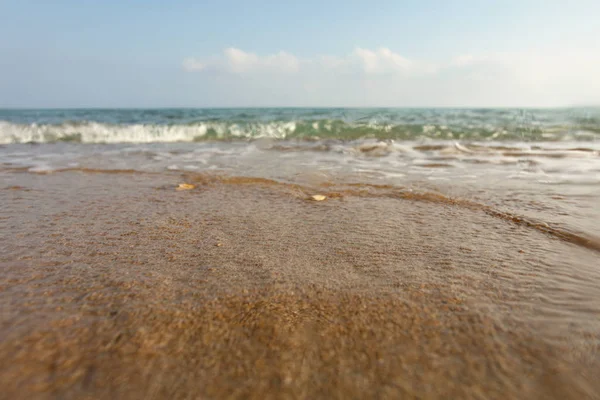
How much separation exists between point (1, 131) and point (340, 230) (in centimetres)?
1296

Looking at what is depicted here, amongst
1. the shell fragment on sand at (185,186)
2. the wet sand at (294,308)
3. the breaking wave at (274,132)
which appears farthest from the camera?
the breaking wave at (274,132)

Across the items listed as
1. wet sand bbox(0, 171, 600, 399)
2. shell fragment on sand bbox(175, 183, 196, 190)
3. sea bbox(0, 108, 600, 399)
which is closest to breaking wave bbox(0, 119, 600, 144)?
shell fragment on sand bbox(175, 183, 196, 190)

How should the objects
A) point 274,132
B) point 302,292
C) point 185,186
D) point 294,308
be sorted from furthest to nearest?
point 274,132
point 185,186
point 302,292
point 294,308

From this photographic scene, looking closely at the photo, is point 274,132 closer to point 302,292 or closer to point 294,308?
point 302,292

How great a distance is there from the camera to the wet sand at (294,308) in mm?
917

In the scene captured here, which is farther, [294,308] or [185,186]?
[185,186]

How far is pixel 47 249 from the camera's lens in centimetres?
175

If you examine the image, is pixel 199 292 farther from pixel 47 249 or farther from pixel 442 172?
pixel 442 172

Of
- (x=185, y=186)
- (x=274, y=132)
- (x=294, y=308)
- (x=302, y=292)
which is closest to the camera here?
(x=294, y=308)

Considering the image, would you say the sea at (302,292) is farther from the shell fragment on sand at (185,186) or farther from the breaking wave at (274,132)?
the breaking wave at (274,132)

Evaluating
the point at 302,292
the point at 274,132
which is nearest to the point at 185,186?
the point at 302,292

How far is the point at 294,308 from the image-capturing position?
49.3 inches

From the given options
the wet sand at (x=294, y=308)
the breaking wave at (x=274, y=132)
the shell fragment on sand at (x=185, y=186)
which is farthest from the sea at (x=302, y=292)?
the breaking wave at (x=274, y=132)

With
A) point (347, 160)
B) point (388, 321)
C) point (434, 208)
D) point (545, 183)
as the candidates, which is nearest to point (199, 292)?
point (388, 321)
